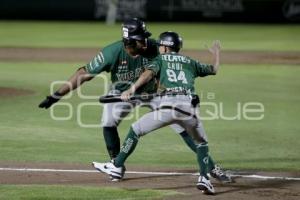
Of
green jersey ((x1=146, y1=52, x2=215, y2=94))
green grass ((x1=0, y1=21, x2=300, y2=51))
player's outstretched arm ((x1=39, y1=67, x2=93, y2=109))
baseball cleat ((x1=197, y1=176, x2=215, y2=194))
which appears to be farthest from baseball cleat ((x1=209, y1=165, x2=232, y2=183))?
green grass ((x1=0, y1=21, x2=300, y2=51))

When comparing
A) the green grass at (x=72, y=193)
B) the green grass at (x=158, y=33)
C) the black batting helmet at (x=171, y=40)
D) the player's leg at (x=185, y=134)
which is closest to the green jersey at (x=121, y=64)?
the player's leg at (x=185, y=134)

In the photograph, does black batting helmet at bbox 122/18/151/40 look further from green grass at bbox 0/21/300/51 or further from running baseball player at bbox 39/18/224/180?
green grass at bbox 0/21/300/51

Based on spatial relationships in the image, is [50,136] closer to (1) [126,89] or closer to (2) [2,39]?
(1) [126,89]

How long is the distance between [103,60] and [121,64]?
288mm

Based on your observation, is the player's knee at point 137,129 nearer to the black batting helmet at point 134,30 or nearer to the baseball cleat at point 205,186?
the baseball cleat at point 205,186

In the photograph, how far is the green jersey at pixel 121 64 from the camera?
9602mm

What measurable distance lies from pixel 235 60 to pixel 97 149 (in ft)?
44.2

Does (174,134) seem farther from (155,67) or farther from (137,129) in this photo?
(155,67)

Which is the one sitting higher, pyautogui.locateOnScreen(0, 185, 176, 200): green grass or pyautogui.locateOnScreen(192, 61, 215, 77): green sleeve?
pyautogui.locateOnScreen(192, 61, 215, 77): green sleeve

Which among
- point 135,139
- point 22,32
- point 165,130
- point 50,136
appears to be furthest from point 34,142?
point 22,32

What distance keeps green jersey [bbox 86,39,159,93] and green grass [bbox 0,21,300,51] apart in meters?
18.6

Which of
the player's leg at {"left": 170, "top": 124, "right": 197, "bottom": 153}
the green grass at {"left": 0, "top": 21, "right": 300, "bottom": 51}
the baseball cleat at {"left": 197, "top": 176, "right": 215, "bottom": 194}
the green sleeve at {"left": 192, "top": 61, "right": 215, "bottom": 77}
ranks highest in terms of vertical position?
the green sleeve at {"left": 192, "top": 61, "right": 215, "bottom": 77}

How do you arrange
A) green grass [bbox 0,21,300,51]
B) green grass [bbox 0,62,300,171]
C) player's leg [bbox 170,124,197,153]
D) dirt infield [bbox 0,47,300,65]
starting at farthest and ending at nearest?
green grass [bbox 0,21,300,51], dirt infield [bbox 0,47,300,65], green grass [bbox 0,62,300,171], player's leg [bbox 170,124,197,153]

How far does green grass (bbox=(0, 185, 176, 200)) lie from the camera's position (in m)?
8.50
